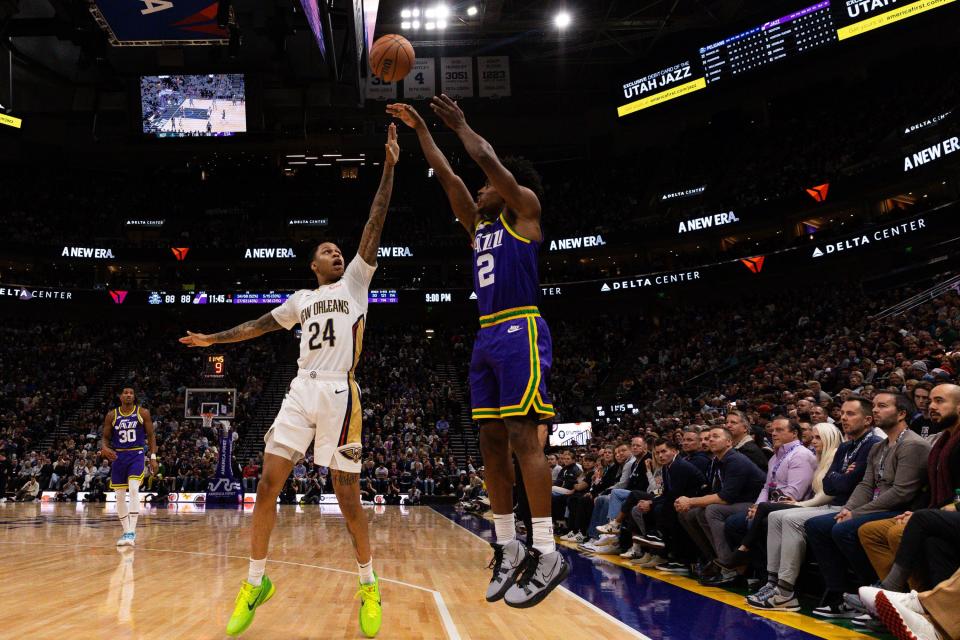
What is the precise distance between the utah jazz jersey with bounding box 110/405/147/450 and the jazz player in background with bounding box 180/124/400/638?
17.8 feet

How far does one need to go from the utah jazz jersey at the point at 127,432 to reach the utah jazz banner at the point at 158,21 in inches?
348

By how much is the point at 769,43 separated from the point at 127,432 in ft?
70.8

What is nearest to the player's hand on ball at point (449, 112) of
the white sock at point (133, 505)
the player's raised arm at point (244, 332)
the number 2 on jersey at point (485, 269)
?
the number 2 on jersey at point (485, 269)

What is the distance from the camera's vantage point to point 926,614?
3951mm

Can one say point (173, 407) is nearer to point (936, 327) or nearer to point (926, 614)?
point (936, 327)

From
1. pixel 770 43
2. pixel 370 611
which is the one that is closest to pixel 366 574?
pixel 370 611

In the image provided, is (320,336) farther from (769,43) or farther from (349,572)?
(769,43)

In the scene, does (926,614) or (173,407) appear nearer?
(926,614)

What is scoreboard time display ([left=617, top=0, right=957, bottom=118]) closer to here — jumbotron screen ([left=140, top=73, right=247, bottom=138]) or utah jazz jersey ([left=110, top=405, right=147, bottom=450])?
jumbotron screen ([left=140, top=73, right=247, bottom=138])

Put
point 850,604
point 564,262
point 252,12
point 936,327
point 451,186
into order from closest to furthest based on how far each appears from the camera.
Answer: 1. point 451,186
2. point 850,604
3. point 936,327
4. point 252,12
5. point 564,262

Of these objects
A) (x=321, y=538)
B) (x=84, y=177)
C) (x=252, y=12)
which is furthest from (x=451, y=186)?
(x=84, y=177)

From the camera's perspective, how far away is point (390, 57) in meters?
5.46

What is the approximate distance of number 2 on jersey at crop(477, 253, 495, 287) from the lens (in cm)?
405

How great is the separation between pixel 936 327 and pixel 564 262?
804 inches
